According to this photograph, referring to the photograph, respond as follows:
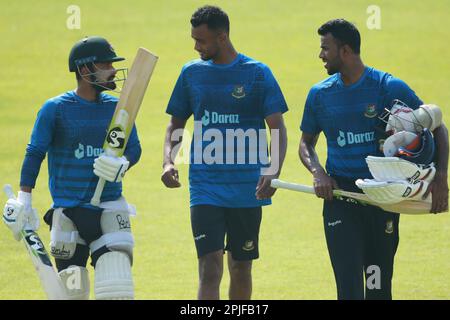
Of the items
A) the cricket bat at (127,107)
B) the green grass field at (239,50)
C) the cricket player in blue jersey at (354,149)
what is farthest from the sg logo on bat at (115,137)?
the green grass field at (239,50)

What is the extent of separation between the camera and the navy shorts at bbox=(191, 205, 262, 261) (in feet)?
27.2

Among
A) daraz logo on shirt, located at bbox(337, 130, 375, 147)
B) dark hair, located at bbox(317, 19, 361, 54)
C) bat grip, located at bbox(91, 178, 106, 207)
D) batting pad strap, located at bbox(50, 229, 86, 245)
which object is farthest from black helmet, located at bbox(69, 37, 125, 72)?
daraz logo on shirt, located at bbox(337, 130, 375, 147)

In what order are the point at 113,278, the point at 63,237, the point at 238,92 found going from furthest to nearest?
the point at 238,92 < the point at 63,237 < the point at 113,278

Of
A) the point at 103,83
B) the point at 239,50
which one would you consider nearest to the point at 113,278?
the point at 103,83

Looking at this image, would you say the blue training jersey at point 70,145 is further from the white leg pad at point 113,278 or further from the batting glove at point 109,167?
the white leg pad at point 113,278

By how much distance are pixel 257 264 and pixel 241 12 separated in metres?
14.0

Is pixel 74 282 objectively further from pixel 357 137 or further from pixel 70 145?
pixel 357 137

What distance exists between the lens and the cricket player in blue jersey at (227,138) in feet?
27.7

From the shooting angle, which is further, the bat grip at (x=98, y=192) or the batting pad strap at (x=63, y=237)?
the batting pad strap at (x=63, y=237)

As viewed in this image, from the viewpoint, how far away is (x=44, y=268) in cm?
798

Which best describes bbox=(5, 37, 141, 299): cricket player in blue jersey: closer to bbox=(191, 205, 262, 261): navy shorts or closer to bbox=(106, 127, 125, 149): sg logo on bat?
bbox=(106, 127, 125, 149): sg logo on bat

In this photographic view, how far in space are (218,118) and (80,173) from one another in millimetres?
1061

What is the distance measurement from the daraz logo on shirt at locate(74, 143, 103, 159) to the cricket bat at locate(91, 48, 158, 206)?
0.59 feet
